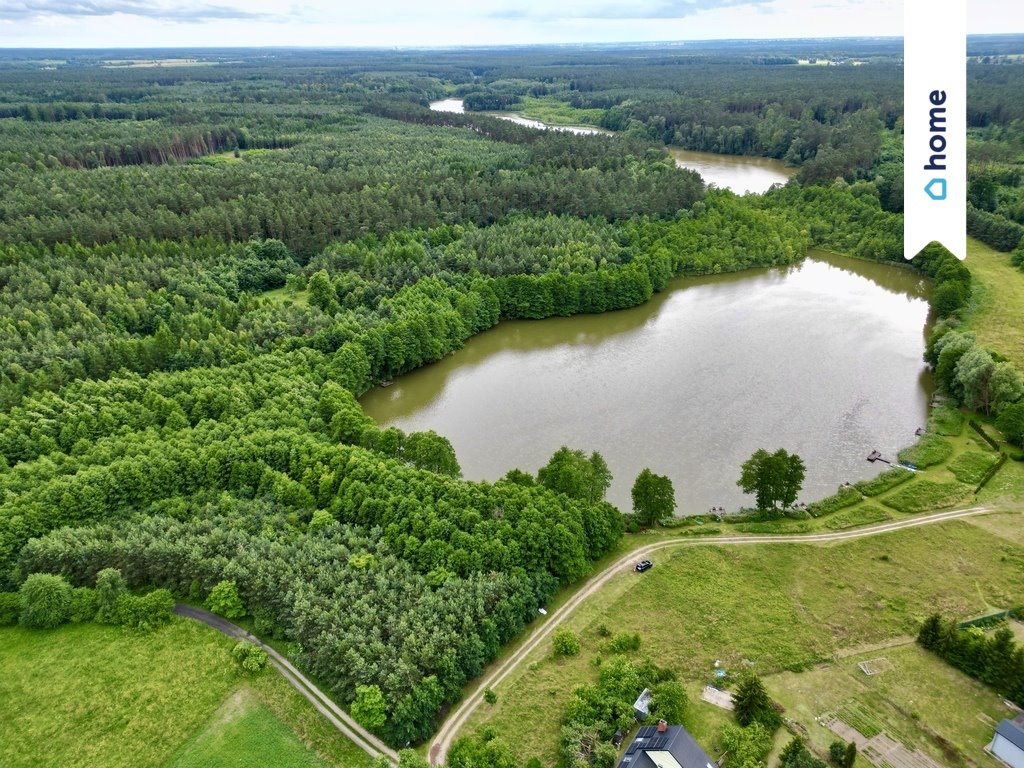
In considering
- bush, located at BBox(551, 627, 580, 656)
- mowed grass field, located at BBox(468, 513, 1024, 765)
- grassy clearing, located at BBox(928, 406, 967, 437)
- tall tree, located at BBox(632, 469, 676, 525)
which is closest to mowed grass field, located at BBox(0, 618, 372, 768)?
mowed grass field, located at BBox(468, 513, 1024, 765)

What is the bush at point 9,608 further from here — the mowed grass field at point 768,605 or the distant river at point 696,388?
the distant river at point 696,388

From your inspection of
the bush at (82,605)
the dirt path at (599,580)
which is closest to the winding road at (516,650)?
the dirt path at (599,580)

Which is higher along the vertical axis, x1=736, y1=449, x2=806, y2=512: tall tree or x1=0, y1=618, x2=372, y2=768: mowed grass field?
x1=736, y1=449, x2=806, y2=512: tall tree

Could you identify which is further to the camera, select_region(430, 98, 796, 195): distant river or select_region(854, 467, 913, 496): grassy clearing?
select_region(430, 98, 796, 195): distant river

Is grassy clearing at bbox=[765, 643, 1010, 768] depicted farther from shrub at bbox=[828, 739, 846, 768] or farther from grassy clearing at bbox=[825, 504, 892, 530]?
grassy clearing at bbox=[825, 504, 892, 530]

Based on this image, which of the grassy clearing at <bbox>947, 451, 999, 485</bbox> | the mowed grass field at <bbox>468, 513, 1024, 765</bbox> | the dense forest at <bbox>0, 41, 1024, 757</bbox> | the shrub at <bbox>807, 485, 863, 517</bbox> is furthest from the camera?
the grassy clearing at <bbox>947, 451, 999, 485</bbox>

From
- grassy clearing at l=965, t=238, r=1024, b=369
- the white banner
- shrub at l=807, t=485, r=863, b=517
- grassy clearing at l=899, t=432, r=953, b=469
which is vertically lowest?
shrub at l=807, t=485, r=863, b=517

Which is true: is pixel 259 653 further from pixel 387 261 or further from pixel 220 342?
pixel 387 261

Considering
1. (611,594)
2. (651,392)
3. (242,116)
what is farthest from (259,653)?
(242,116)
